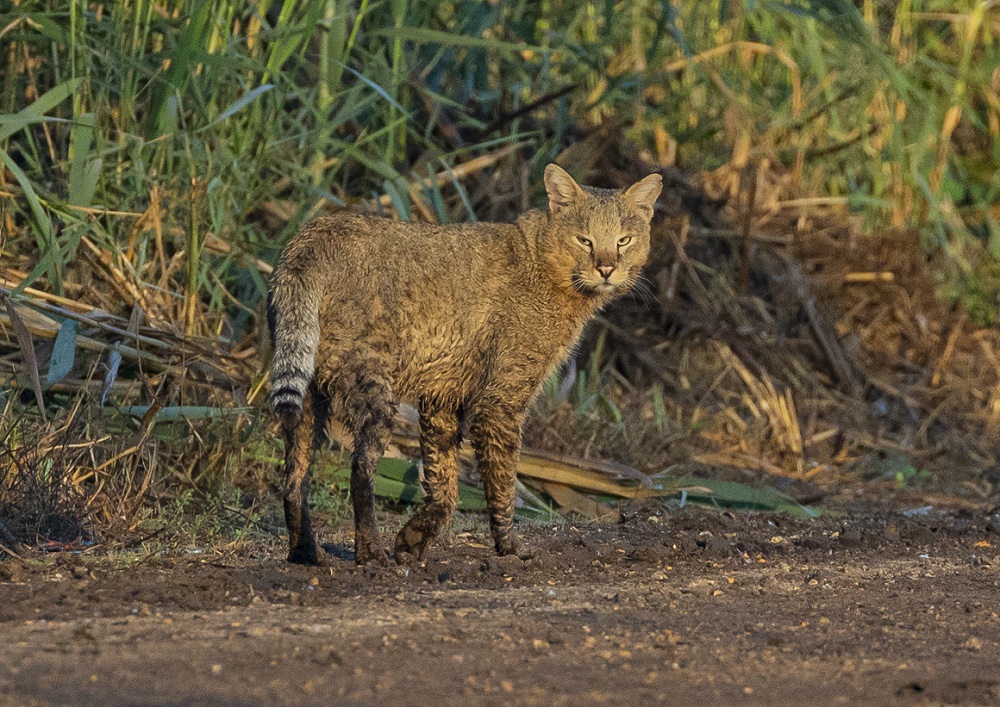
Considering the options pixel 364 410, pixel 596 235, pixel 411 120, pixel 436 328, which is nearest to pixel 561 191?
pixel 596 235

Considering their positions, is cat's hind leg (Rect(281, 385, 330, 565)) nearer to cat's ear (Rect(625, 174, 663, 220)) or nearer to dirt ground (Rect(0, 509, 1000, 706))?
dirt ground (Rect(0, 509, 1000, 706))

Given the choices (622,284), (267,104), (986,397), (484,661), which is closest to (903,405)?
(986,397)

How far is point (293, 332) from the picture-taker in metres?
4.60

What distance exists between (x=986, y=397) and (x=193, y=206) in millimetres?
5860

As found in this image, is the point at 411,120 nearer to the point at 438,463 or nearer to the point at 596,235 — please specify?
the point at 596,235

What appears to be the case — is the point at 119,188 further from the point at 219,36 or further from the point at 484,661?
the point at 484,661

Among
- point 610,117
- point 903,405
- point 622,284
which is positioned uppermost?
point 610,117

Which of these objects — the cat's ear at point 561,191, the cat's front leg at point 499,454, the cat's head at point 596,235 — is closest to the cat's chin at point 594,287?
the cat's head at point 596,235

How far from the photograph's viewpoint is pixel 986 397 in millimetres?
9406

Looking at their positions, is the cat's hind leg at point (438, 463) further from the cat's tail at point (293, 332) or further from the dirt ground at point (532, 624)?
the cat's tail at point (293, 332)

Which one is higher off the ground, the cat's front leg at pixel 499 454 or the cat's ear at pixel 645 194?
the cat's ear at pixel 645 194

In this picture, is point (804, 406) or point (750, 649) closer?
point (750, 649)

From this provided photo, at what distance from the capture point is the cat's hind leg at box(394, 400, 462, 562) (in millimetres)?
5230

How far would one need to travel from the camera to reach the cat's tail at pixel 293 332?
4414mm
